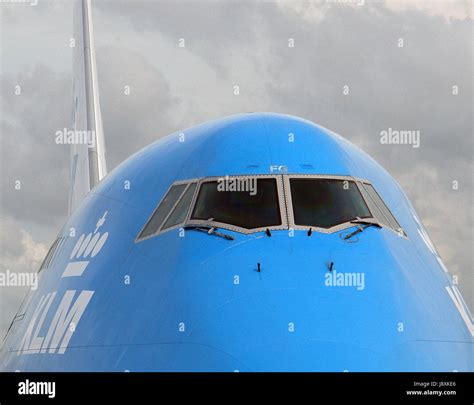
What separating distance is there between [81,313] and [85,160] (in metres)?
14.0

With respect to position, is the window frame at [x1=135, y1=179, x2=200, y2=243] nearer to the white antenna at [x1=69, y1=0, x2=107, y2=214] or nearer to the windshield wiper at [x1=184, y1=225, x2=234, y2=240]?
the windshield wiper at [x1=184, y1=225, x2=234, y2=240]

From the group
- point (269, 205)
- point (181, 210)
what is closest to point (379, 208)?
point (269, 205)

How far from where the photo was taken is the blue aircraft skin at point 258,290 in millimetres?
7016

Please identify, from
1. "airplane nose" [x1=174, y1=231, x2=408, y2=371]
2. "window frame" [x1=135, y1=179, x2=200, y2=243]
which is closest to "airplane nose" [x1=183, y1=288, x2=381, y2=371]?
"airplane nose" [x1=174, y1=231, x2=408, y2=371]

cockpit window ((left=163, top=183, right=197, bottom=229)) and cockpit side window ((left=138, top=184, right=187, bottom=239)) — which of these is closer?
cockpit window ((left=163, top=183, right=197, bottom=229))

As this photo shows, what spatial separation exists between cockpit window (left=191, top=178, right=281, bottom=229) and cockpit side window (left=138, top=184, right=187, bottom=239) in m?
0.35

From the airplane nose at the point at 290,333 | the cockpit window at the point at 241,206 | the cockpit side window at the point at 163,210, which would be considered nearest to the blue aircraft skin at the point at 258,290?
the airplane nose at the point at 290,333

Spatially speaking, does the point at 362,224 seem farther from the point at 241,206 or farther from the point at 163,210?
the point at 163,210

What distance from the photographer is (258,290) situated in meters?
7.38

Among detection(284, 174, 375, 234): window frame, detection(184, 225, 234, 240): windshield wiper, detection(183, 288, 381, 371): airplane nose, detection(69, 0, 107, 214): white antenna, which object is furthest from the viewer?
detection(69, 0, 107, 214): white antenna

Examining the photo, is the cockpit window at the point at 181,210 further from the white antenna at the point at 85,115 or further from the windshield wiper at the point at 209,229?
the white antenna at the point at 85,115

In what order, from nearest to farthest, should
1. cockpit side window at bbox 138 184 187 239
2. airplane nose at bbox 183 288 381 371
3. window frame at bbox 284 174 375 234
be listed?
airplane nose at bbox 183 288 381 371
window frame at bbox 284 174 375 234
cockpit side window at bbox 138 184 187 239

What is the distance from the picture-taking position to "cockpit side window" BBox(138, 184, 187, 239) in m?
9.11

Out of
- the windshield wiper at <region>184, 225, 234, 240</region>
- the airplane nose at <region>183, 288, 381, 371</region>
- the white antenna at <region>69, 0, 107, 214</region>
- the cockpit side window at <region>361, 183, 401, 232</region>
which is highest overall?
the white antenna at <region>69, 0, 107, 214</region>
